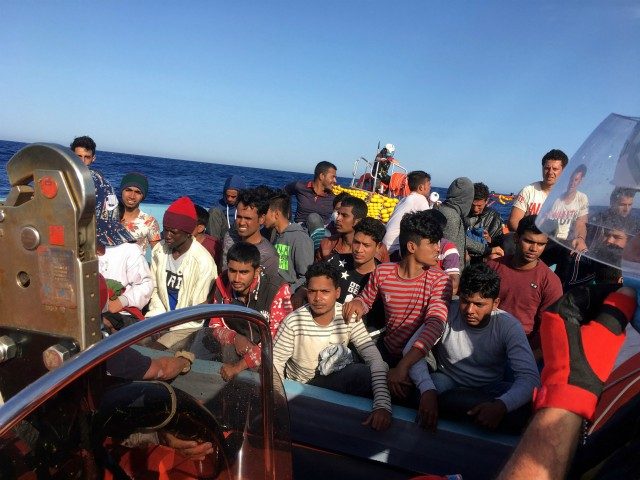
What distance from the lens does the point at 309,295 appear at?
2984mm

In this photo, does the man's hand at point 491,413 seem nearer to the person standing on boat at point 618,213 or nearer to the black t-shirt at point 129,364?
the person standing on boat at point 618,213

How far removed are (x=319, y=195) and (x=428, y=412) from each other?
13.4ft

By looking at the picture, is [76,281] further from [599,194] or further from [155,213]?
[155,213]

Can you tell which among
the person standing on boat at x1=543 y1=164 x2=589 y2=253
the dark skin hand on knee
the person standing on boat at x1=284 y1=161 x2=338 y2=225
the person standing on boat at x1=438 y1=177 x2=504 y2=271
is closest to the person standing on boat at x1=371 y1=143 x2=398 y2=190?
the person standing on boat at x1=284 y1=161 x2=338 y2=225

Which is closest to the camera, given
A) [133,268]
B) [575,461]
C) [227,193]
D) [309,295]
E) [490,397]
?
[575,461]

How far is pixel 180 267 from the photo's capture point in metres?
3.71

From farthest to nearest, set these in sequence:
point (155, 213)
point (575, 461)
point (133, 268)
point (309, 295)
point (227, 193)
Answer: point (155, 213), point (227, 193), point (133, 268), point (309, 295), point (575, 461)

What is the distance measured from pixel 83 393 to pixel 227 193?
16.4ft

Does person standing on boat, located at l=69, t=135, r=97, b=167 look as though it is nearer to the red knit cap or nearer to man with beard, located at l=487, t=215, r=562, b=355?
the red knit cap

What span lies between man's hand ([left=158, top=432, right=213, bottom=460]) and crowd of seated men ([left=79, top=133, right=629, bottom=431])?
0.88 meters

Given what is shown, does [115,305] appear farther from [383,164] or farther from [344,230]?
[383,164]

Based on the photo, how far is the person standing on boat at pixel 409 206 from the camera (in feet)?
15.1

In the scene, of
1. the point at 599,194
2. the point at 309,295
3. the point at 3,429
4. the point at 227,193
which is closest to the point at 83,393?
the point at 3,429

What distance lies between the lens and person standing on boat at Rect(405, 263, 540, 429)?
2.51 metres
